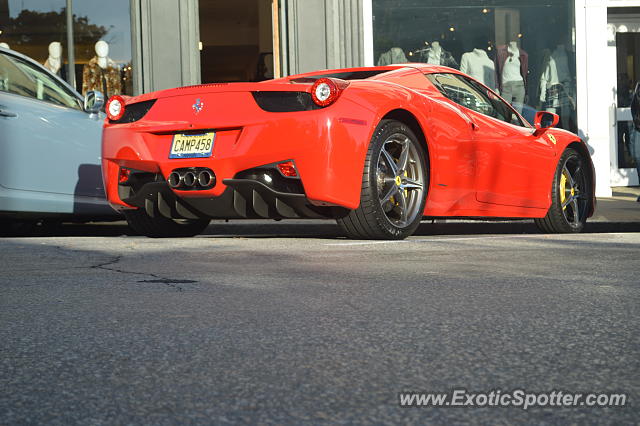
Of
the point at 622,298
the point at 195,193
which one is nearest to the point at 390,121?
the point at 195,193

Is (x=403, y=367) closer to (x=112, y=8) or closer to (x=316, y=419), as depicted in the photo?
(x=316, y=419)

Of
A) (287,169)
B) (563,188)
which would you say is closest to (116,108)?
(287,169)

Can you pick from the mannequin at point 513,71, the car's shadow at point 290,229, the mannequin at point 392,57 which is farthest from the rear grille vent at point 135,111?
the mannequin at point 513,71

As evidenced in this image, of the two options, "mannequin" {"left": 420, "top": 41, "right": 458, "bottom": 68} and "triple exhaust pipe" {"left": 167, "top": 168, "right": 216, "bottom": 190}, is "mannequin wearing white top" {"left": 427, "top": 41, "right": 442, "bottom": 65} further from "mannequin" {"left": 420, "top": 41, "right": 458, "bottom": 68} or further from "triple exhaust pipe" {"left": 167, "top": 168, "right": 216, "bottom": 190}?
"triple exhaust pipe" {"left": 167, "top": 168, "right": 216, "bottom": 190}

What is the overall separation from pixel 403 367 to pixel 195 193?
11.4ft

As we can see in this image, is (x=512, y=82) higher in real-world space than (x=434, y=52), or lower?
lower

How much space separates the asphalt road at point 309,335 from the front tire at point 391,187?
0.57 meters

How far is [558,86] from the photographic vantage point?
14.5 meters

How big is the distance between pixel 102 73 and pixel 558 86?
6.48m

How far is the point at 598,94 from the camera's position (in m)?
14.3

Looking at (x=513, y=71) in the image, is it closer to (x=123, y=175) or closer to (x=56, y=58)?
(x=56, y=58)

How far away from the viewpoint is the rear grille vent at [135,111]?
20.3 ft

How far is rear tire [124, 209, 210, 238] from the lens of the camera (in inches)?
266

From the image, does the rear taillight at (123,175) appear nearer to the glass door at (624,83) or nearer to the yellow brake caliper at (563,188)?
the yellow brake caliper at (563,188)
